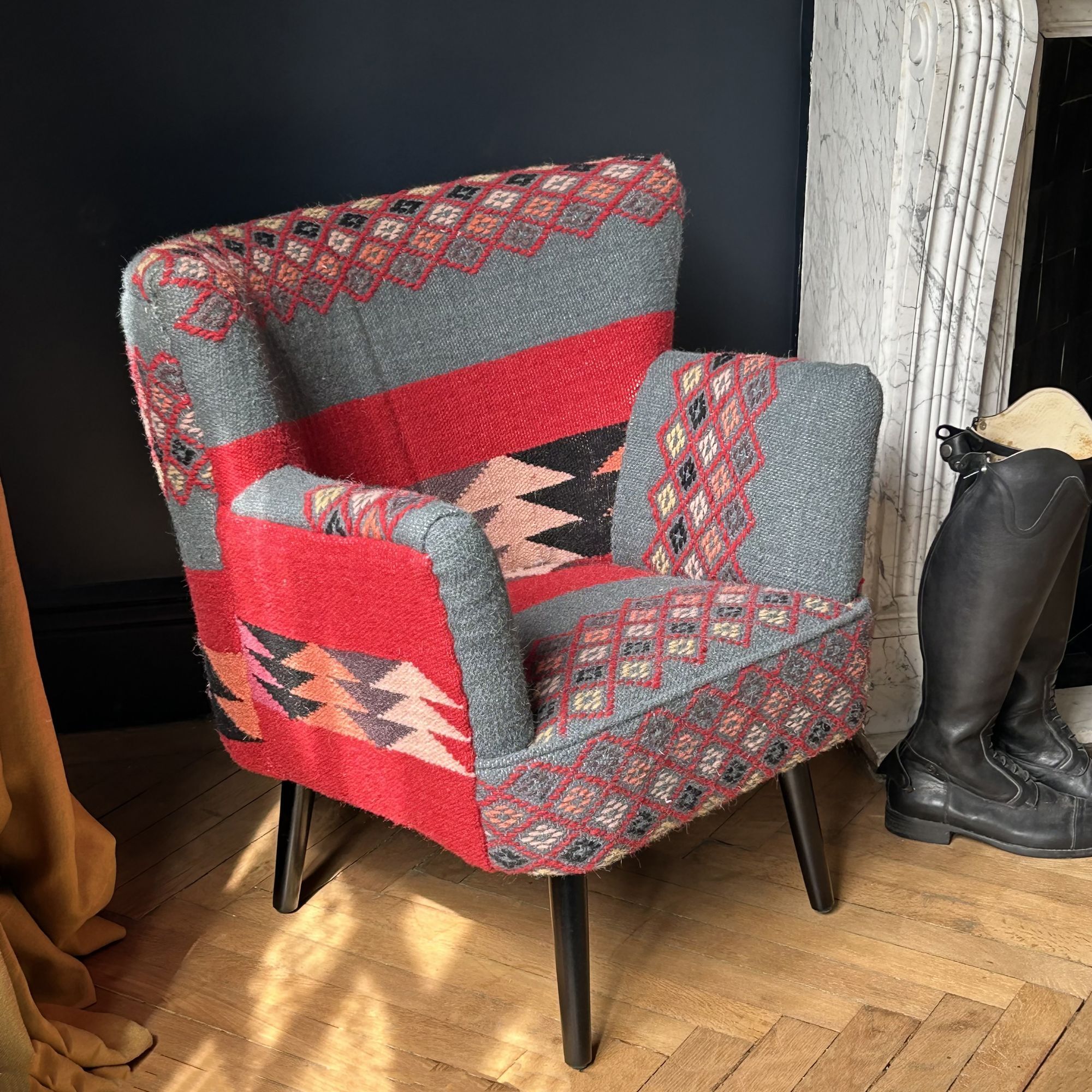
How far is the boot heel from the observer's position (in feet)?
5.28

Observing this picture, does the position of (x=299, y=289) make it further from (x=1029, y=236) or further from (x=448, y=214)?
(x=1029, y=236)

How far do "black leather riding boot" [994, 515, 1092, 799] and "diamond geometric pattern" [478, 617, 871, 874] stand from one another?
40 centimetres

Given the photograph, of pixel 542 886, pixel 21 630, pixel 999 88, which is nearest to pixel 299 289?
pixel 21 630

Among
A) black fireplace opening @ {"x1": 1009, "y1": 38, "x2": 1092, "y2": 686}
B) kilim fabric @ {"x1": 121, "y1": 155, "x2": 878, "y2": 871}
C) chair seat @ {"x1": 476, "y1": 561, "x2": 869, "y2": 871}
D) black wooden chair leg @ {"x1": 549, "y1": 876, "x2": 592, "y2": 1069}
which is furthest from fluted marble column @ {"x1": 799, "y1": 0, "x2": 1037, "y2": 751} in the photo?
black wooden chair leg @ {"x1": 549, "y1": 876, "x2": 592, "y2": 1069}

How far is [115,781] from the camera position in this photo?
1.89m

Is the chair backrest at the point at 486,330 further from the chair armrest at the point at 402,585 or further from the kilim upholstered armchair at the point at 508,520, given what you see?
the chair armrest at the point at 402,585

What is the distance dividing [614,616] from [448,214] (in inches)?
23.0

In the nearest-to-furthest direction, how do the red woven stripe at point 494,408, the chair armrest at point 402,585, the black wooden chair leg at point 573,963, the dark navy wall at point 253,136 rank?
the chair armrest at point 402,585 → the black wooden chair leg at point 573,963 → the red woven stripe at point 494,408 → the dark navy wall at point 253,136

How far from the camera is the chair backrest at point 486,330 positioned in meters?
1.45

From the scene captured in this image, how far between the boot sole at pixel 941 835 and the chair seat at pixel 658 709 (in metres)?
0.33

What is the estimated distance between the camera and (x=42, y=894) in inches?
55.1

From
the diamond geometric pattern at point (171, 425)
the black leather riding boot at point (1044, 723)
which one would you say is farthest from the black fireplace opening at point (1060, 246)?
the diamond geometric pattern at point (171, 425)

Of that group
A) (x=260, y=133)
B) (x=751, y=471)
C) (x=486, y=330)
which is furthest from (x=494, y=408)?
(x=260, y=133)

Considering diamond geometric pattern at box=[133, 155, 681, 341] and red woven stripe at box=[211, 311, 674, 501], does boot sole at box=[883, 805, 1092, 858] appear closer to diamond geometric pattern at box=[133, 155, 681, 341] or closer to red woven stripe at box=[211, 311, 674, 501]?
red woven stripe at box=[211, 311, 674, 501]
